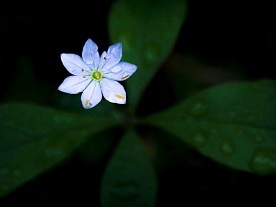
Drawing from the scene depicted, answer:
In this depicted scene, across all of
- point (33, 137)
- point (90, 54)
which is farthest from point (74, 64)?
point (33, 137)

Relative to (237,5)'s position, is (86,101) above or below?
below

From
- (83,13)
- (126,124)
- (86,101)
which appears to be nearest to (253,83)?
(126,124)

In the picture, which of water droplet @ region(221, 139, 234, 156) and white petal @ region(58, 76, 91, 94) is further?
water droplet @ region(221, 139, 234, 156)

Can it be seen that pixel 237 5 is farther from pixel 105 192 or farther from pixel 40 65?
pixel 105 192

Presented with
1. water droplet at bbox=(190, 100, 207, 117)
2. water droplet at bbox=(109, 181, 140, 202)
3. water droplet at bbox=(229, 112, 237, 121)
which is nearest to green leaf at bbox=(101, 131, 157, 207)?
water droplet at bbox=(109, 181, 140, 202)

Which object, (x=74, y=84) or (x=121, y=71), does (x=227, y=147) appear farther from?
(x=74, y=84)

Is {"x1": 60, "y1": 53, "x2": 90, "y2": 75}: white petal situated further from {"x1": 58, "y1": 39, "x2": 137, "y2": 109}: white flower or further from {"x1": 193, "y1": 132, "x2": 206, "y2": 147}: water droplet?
{"x1": 193, "y1": 132, "x2": 206, "y2": 147}: water droplet
